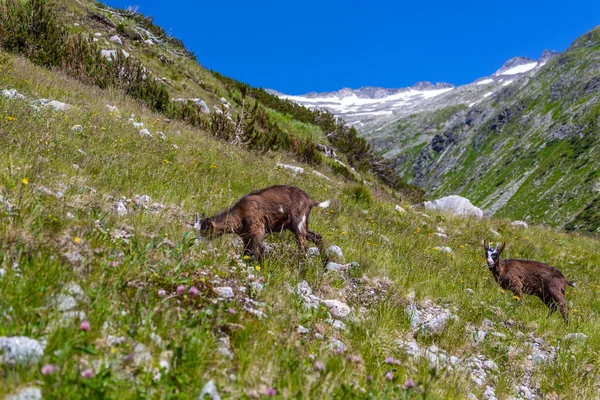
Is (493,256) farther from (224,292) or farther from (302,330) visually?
(224,292)

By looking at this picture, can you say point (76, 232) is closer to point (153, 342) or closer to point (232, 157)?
point (153, 342)


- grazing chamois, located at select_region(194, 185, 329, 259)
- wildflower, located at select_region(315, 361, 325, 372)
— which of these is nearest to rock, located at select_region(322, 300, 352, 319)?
grazing chamois, located at select_region(194, 185, 329, 259)

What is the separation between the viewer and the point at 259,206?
612cm

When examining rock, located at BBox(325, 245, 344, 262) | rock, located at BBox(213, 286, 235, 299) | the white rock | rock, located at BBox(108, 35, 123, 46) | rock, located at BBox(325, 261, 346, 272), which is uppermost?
rock, located at BBox(108, 35, 123, 46)

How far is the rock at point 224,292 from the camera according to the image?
3342 millimetres

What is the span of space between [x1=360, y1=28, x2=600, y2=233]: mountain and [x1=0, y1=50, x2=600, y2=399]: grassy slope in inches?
3403

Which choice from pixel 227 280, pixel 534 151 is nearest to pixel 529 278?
pixel 227 280

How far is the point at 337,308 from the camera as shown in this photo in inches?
172

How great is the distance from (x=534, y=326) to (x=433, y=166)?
186 m

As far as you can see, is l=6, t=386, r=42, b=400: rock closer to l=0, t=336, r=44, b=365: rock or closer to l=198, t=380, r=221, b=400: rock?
l=0, t=336, r=44, b=365: rock

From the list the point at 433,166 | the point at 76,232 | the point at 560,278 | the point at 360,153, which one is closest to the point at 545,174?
the point at 433,166

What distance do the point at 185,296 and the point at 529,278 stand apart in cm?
780

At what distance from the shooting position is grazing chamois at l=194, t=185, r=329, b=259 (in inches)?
217

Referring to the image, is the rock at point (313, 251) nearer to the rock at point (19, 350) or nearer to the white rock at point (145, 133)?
the rock at point (19, 350)
